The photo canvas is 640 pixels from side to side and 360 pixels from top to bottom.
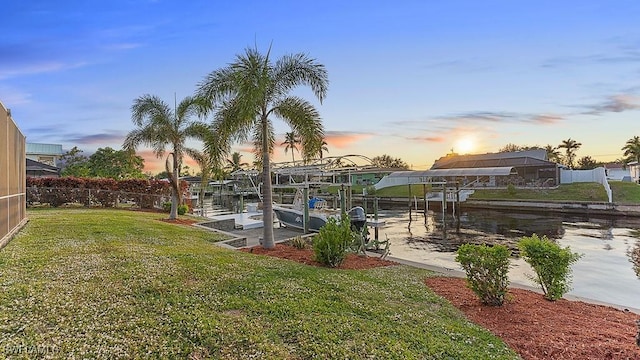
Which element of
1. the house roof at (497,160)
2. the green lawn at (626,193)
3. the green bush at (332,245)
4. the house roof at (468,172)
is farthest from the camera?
the house roof at (497,160)

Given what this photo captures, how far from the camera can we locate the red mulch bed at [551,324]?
402 cm

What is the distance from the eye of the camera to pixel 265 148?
33.1 feet

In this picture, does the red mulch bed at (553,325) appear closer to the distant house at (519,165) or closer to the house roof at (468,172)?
the house roof at (468,172)

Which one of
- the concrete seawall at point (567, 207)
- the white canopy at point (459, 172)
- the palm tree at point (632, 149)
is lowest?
the concrete seawall at point (567, 207)

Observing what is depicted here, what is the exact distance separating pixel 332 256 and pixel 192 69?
1076 cm

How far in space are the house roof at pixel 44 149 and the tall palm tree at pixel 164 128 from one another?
5437 cm

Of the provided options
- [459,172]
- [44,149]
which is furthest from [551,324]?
A: [44,149]

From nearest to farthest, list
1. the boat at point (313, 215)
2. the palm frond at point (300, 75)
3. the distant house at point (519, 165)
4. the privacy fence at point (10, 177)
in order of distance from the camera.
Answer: the privacy fence at point (10, 177) < the palm frond at point (300, 75) < the boat at point (313, 215) < the distant house at point (519, 165)

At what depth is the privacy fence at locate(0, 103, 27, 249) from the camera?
767 centimetres

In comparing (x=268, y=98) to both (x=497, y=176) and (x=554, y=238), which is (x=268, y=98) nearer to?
(x=554, y=238)

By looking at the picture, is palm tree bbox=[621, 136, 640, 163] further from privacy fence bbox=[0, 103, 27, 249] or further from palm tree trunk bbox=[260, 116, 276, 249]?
privacy fence bbox=[0, 103, 27, 249]

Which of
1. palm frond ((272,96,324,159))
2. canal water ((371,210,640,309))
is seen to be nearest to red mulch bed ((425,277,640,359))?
canal water ((371,210,640,309))

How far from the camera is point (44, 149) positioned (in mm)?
59562

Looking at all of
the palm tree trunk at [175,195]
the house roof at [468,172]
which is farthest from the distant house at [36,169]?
the house roof at [468,172]
